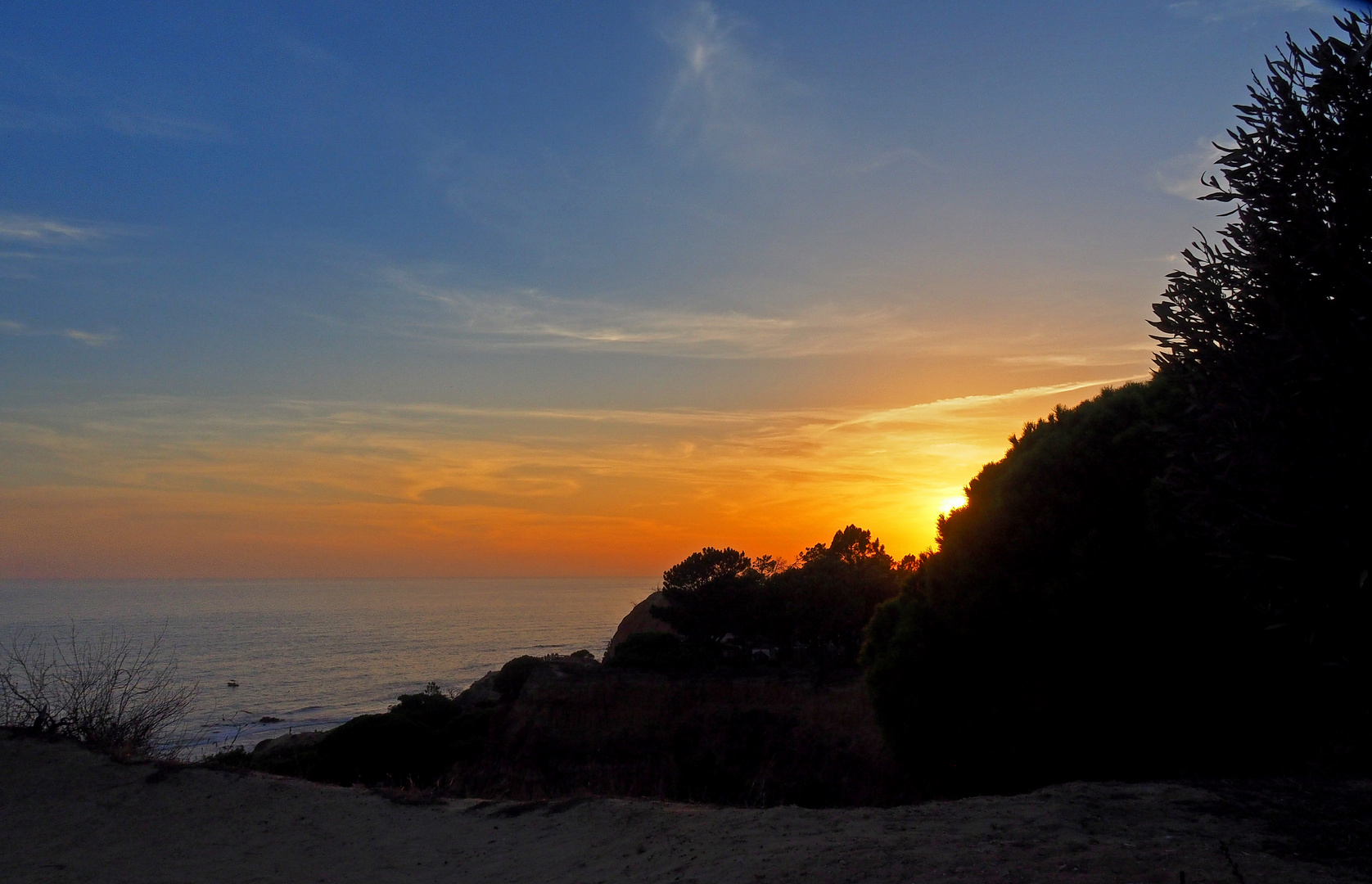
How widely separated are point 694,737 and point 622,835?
60.2 feet

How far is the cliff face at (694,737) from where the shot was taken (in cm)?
1728

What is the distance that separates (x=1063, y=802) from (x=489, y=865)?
5.50 m

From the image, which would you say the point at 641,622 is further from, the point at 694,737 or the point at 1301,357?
the point at 1301,357

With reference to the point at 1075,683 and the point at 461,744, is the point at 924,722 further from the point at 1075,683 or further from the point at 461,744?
the point at 461,744

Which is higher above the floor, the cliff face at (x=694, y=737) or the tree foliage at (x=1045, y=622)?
the tree foliage at (x=1045, y=622)

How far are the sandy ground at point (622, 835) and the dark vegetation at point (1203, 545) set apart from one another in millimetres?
1533

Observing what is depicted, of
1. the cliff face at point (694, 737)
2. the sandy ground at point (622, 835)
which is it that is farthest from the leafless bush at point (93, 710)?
the cliff face at point (694, 737)

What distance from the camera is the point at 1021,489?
481 inches

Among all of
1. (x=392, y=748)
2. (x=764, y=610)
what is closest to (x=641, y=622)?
(x=764, y=610)

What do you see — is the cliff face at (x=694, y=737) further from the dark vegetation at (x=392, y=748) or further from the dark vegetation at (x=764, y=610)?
the dark vegetation at (x=764, y=610)

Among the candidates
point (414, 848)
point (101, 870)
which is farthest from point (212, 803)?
point (414, 848)

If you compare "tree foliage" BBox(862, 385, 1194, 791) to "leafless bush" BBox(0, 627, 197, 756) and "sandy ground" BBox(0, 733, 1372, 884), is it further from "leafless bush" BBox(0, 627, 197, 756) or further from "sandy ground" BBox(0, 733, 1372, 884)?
"leafless bush" BBox(0, 627, 197, 756)

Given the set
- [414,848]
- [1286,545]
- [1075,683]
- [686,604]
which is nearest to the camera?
[1286,545]

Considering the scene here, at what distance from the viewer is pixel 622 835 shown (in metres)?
9.21
